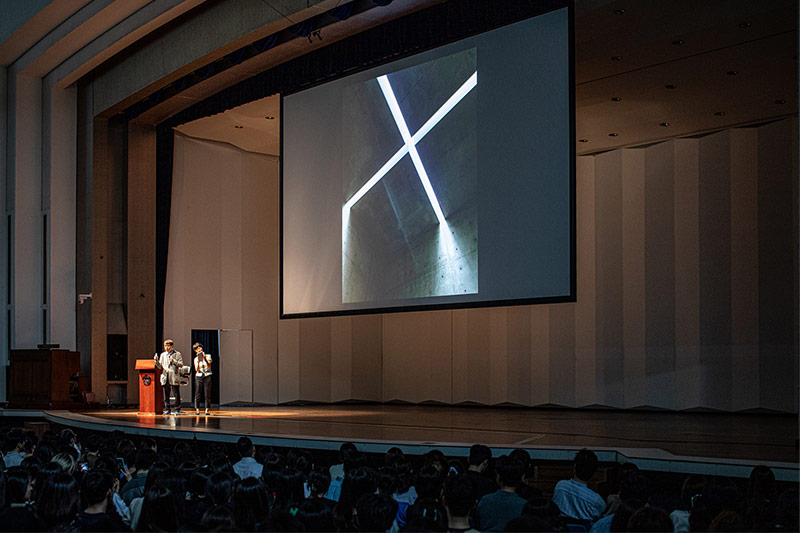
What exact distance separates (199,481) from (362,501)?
1.41 meters

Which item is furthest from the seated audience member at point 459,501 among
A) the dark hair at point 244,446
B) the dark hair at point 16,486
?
the dark hair at point 244,446

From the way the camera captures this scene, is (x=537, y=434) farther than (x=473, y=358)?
No

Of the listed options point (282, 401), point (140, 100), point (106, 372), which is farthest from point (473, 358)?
point (140, 100)

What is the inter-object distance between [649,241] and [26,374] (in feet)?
33.7

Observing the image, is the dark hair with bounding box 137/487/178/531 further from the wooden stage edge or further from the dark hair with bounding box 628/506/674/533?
the wooden stage edge

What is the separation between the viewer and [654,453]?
6367 millimetres

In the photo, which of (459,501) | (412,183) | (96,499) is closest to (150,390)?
(412,183)

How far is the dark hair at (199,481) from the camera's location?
13.5ft

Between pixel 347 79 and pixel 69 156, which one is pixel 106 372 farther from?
pixel 347 79

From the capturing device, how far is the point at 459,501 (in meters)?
3.29

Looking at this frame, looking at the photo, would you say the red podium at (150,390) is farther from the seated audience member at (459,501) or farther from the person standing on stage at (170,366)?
the seated audience member at (459,501)

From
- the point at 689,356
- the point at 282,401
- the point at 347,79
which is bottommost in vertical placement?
the point at 282,401

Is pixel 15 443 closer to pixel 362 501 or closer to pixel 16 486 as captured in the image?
pixel 16 486

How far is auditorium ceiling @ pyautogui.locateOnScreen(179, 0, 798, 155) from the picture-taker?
902 cm
